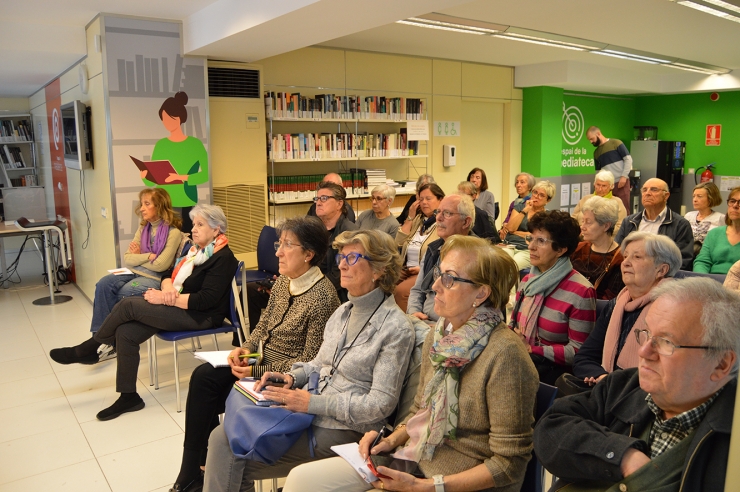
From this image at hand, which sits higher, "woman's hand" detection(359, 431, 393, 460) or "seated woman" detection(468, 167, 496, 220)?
"seated woman" detection(468, 167, 496, 220)

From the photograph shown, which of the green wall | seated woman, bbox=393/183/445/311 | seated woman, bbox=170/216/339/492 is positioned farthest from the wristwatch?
the green wall

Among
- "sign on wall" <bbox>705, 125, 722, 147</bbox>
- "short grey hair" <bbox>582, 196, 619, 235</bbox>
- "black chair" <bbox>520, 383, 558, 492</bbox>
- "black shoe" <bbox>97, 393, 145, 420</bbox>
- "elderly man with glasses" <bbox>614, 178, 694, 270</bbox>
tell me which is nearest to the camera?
"black chair" <bbox>520, 383, 558, 492</bbox>

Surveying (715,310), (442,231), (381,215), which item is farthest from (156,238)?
(715,310)

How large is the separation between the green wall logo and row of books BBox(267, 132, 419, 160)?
4.17 meters

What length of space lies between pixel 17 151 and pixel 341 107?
647cm

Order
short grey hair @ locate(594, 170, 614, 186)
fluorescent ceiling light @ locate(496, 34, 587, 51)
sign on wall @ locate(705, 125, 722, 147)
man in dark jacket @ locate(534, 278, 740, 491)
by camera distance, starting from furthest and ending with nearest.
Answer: sign on wall @ locate(705, 125, 722, 147) < fluorescent ceiling light @ locate(496, 34, 587, 51) < short grey hair @ locate(594, 170, 614, 186) < man in dark jacket @ locate(534, 278, 740, 491)

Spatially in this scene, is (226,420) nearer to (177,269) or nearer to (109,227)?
(177,269)

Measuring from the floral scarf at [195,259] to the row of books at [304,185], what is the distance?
8.44ft

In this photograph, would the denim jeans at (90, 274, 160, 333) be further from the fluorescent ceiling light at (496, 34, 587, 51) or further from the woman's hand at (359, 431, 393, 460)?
the fluorescent ceiling light at (496, 34, 587, 51)

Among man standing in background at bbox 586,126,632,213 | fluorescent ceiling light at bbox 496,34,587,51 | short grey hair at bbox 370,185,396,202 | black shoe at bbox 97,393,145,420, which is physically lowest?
black shoe at bbox 97,393,145,420

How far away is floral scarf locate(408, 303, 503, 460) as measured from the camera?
186 centimetres

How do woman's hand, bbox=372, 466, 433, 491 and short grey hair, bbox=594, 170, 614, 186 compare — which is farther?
short grey hair, bbox=594, 170, 614, 186

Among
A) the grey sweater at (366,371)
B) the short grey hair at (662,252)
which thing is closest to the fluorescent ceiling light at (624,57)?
the short grey hair at (662,252)

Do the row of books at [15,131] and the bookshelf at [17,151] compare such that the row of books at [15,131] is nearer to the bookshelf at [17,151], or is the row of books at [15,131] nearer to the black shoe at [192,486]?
the bookshelf at [17,151]
